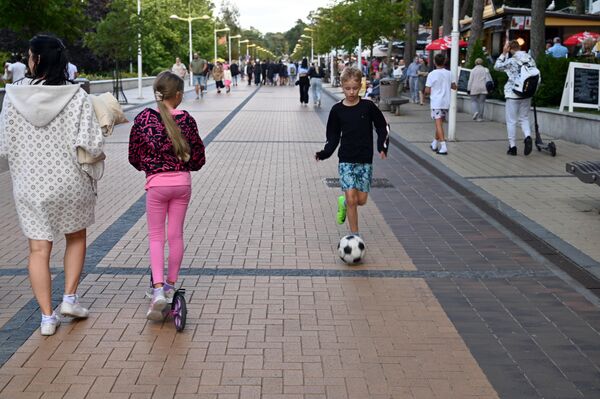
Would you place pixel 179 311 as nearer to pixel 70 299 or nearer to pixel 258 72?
pixel 70 299

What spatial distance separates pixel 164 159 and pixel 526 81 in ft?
30.5

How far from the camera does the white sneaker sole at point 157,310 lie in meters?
5.43

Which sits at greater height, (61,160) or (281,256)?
(61,160)

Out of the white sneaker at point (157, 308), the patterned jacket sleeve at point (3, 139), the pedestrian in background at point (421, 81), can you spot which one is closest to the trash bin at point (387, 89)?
the pedestrian in background at point (421, 81)

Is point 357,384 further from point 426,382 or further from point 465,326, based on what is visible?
point 465,326

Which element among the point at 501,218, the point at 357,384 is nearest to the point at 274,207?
the point at 501,218

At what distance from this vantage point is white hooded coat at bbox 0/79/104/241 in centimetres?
513

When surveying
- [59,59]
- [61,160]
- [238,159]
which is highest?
[59,59]

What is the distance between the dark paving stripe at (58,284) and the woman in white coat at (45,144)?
0.19 metres

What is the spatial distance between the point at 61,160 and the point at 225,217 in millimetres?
4034

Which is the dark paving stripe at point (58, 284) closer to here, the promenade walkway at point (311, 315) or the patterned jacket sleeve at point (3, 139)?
the promenade walkway at point (311, 315)

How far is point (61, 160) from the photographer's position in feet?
17.1

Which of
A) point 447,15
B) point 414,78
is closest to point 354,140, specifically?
point 414,78

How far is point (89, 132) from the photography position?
5168 millimetres
